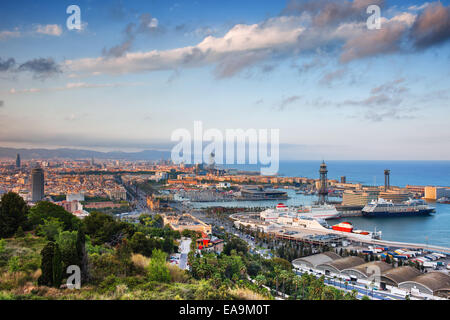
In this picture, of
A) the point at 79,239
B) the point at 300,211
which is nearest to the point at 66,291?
the point at 79,239

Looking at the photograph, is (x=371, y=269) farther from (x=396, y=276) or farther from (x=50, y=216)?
(x=50, y=216)

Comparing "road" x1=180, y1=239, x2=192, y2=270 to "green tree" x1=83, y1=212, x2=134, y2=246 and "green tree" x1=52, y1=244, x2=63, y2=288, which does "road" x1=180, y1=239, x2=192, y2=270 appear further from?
"green tree" x1=52, y1=244, x2=63, y2=288

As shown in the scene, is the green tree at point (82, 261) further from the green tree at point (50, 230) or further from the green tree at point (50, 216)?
the green tree at point (50, 216)

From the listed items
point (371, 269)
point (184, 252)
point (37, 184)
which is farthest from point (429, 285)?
point (37, 184)

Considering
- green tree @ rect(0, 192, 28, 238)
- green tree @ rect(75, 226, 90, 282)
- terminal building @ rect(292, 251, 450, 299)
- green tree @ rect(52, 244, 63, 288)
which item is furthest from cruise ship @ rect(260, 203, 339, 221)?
green tree @ rect(52, 244, 63, 288)

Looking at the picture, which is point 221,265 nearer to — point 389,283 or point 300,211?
point 389,283

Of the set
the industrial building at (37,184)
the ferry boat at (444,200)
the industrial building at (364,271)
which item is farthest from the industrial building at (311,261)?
the ferry boat at (444,200)
